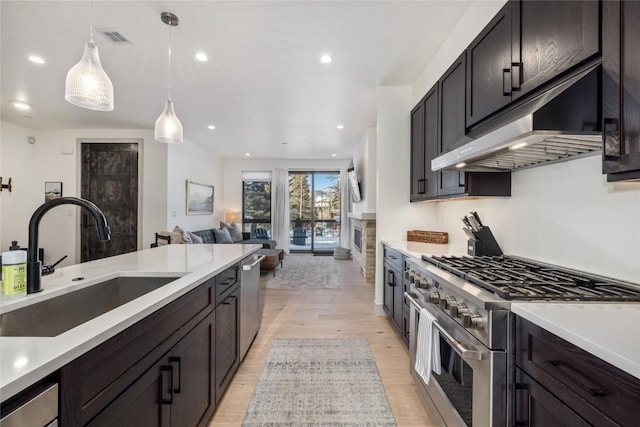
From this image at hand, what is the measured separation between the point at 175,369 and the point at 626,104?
1888 millimetres

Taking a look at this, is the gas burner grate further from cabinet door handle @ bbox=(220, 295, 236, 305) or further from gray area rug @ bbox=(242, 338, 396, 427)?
cabinet door handle @ bbox=(220, 295, 236, 305)

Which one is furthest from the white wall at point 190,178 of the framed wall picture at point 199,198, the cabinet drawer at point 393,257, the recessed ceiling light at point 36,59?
the cabinet drawer at point 393,257

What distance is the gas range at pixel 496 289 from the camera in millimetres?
1042

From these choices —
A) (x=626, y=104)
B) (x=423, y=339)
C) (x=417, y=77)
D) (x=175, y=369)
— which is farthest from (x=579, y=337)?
(x=417, y=77)

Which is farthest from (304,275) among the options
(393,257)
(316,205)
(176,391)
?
(176,391)

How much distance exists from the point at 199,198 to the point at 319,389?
5970 mm

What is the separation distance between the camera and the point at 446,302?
1.38 metres

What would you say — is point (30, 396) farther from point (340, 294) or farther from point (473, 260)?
point (340, 294)

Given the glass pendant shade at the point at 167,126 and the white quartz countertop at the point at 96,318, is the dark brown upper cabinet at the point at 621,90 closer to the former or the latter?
the white quartz countertop at the point at 96,318

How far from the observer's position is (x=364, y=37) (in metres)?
2.51

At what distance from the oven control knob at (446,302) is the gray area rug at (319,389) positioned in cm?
84

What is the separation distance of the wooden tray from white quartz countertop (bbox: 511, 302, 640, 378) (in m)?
1.92

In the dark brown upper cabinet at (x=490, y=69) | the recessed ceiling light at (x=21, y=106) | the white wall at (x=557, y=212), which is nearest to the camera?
the white wall at (x=557, y=212)

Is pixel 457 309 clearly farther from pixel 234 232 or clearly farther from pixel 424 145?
pixel 234 232
